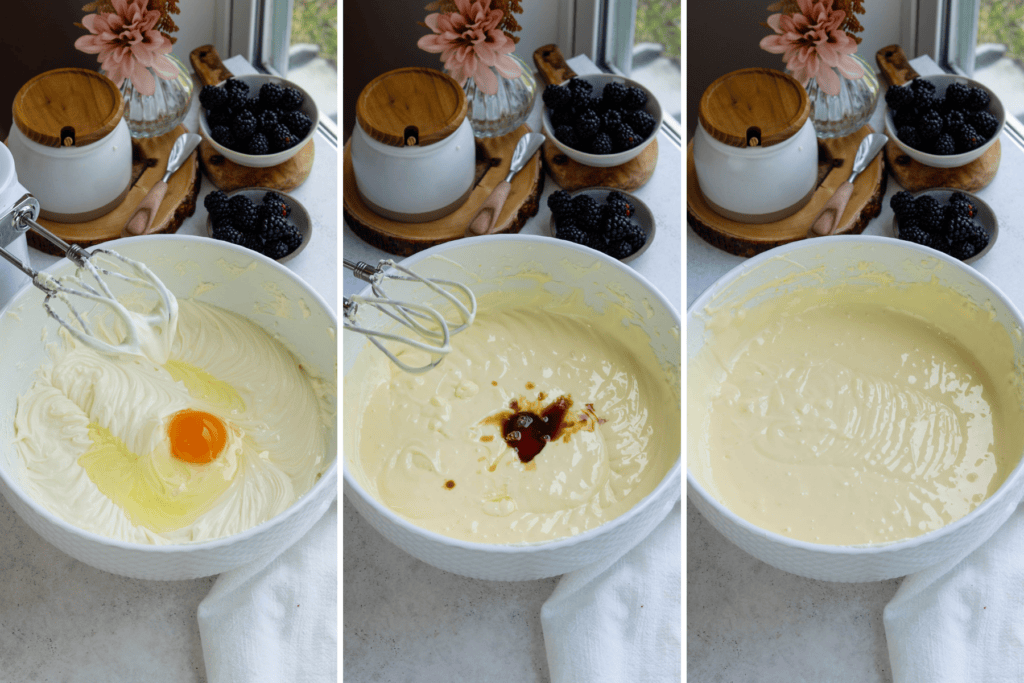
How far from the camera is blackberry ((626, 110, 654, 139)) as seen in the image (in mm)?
1025

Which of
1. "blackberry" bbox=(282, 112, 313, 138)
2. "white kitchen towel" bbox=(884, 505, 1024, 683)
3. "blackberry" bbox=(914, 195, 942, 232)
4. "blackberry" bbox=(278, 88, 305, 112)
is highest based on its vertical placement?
"blackberry" bbox=(278, 88, 305, 112)

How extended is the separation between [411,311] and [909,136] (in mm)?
559

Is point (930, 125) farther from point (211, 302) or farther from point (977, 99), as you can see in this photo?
point (211, 302)

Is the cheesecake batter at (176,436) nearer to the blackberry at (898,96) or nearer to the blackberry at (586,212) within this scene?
the blackberry at (586,212)

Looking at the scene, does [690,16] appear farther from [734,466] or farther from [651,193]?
[734,466]

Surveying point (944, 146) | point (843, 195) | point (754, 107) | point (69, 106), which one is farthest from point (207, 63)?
point (944, 146)

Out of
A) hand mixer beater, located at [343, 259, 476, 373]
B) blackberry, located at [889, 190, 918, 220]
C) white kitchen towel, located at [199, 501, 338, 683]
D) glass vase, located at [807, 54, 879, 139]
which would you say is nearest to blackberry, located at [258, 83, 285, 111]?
hand mixer beater, located at [343, 259, 476, 373]

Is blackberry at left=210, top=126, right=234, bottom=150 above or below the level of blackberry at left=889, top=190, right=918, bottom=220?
above

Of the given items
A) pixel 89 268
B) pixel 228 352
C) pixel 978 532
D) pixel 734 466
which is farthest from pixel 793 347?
pixel 89 268

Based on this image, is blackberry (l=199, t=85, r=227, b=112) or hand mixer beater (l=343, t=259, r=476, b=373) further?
blackberry (l=199, t=85, r=227, b=112)

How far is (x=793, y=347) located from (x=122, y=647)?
732 millimetres

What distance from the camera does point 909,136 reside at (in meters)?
1.09

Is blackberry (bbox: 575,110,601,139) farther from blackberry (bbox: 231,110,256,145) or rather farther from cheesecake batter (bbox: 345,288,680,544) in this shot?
blackberry (bbox: 231,110,256,145)

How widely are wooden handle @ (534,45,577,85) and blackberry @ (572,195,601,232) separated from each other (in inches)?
4.6
